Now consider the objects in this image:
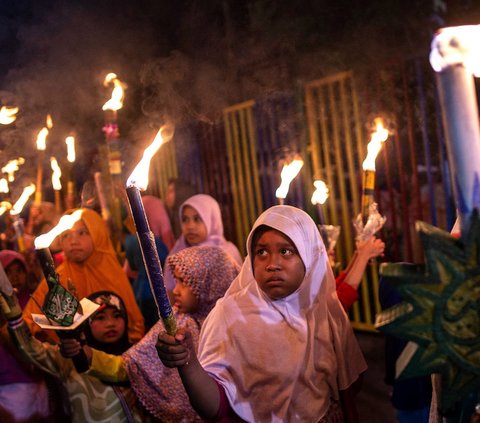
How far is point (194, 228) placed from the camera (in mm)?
4738

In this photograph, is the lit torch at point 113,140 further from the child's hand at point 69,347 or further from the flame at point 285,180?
the child's hand at point 69,347

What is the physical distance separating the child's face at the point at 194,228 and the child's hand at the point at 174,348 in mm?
3030

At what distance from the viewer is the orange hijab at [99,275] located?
3988mm

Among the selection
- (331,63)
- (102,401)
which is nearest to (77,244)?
(102,401)

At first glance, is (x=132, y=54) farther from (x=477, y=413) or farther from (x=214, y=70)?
(x=477, y=413)

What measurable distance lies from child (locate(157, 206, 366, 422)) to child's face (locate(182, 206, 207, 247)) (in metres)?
2.38

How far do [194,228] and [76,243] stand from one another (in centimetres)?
112

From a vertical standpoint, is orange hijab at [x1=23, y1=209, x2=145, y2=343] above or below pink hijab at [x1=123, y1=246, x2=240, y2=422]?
above

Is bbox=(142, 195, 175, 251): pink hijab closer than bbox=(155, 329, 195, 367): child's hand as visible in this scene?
No

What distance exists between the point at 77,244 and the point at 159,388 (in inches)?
65.7

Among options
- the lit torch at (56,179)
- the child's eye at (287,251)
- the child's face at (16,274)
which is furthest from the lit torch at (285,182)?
the lit torch at (56,179)

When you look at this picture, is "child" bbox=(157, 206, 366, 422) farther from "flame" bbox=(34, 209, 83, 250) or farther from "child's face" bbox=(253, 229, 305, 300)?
"flame" bbox=(34, 209, 83, 250)

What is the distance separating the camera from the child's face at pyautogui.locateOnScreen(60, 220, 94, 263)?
13.1ft

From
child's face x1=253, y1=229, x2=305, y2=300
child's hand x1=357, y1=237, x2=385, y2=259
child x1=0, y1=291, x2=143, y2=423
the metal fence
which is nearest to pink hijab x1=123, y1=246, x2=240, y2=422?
child x1=0, y1=291, x2=143, y2=423
